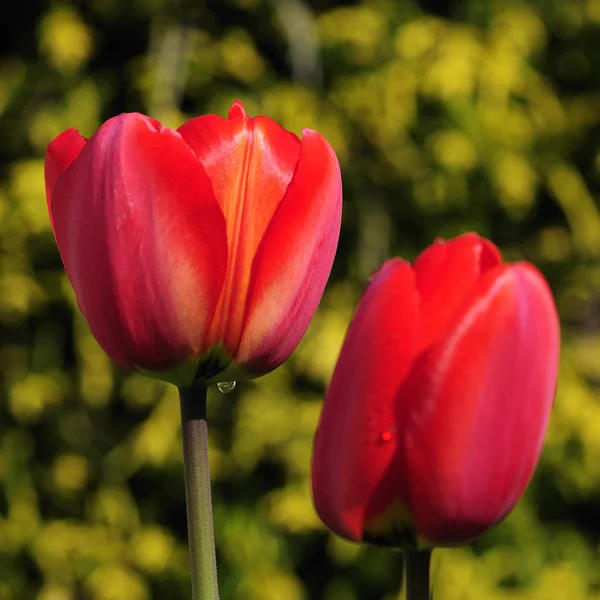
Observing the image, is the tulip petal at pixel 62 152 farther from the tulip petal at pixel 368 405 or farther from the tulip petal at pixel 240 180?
the tulip petal at pixel 368 405

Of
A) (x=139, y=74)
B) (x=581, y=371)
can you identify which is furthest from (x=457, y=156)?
(x=139, y=74)

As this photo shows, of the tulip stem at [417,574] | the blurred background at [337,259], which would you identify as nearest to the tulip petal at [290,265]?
the tulip stem at [417,574]

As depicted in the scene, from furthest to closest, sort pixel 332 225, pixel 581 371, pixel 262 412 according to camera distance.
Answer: pixel 581 371
pixel 262 412
pixel 332 225

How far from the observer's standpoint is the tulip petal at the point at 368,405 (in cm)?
34

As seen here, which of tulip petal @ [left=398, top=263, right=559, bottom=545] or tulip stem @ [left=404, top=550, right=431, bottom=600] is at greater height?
tulip petal @ [left=398, top=263, right=559, bottom=545]

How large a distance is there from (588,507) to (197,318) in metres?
1.67

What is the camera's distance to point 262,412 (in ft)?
5.76

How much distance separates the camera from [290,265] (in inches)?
16.0

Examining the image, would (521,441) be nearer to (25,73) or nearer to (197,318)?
(197,318)

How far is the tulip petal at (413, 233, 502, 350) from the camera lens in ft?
1.12

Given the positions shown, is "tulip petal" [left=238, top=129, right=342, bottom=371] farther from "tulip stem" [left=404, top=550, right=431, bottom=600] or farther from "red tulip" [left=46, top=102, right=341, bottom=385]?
"tulip stem" [left=404, top=550, right=431, bottom=600]

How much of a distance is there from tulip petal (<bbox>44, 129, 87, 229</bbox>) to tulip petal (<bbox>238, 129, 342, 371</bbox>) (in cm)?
→ 9


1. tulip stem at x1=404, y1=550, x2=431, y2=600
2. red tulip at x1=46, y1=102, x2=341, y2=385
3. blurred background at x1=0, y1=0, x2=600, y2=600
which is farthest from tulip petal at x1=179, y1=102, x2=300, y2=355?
blurred background at x1=0, y1=0, x2=600, y2=600

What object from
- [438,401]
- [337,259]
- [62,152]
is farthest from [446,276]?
[337,259]
